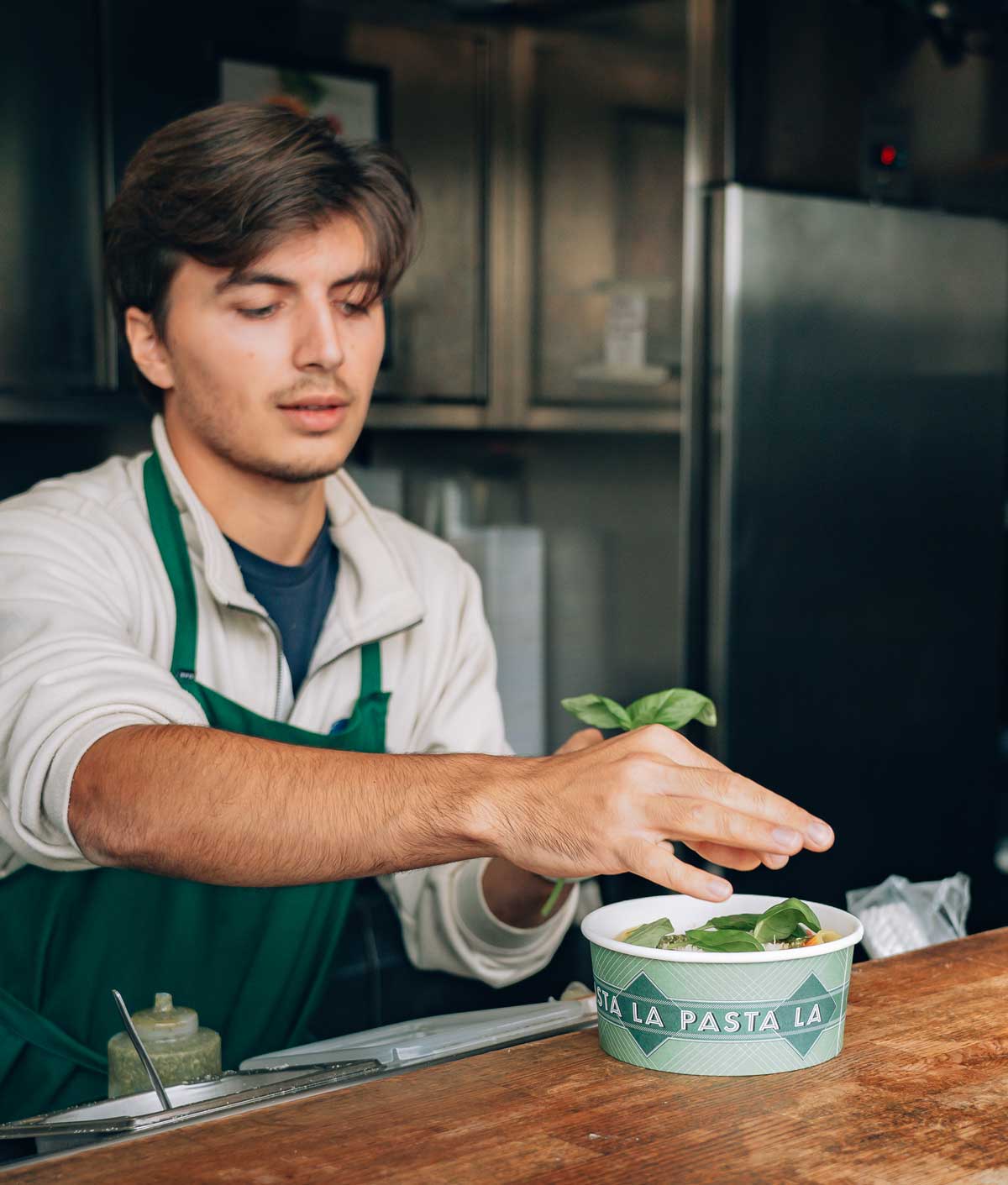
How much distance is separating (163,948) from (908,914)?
724mm

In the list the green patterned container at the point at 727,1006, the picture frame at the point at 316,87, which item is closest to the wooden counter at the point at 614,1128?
the green patterned container at the point at 727,1006

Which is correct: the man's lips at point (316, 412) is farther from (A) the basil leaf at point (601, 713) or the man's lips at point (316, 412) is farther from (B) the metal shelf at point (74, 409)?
(B) the metal shelf at point (74, 409)

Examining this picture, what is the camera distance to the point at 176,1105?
990 millimetres

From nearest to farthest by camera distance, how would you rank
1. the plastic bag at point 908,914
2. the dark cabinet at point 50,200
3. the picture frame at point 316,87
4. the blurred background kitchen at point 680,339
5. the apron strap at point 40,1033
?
the plastic bag at point 908,914
the apron strap at point 40,1033
the dark cabinet at point 50,200
the blurred background kitchen at point 680,339
the picture frame at point 316,87

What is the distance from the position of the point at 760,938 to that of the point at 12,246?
1.59 m

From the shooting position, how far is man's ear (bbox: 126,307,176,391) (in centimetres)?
161

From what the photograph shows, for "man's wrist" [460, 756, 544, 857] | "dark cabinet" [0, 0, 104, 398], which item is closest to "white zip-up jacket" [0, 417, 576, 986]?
"man's wrist" [460, 756, 544, 857]

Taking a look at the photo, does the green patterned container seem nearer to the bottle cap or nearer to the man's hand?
the man's hand

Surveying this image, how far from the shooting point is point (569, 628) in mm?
2646

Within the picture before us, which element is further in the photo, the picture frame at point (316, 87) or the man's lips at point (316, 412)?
the picture frame at point (316, 87)

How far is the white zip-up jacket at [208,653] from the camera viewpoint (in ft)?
3.77

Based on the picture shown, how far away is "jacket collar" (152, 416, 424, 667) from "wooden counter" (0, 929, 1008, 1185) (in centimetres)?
64

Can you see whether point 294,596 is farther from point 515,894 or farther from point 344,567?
point 515,894

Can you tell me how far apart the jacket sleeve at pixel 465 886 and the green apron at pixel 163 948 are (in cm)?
9
